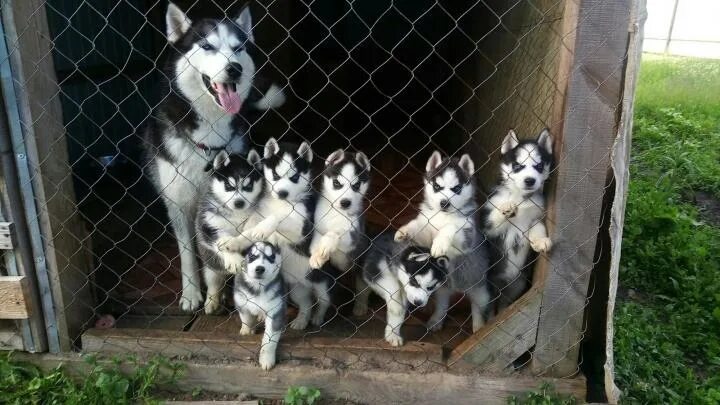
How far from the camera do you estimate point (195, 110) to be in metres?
3.14

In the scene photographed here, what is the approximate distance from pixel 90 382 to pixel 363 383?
1365 mm

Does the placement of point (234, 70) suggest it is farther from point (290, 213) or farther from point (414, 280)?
point (414, 280)

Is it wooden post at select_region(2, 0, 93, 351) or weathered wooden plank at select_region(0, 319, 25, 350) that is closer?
wooden post at select_region(2, 0, 93, 351)

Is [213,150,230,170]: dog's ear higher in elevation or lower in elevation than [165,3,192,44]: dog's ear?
lower

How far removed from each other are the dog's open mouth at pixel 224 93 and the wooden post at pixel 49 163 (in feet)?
2.37

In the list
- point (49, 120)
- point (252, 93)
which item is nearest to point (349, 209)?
point (252, 93)

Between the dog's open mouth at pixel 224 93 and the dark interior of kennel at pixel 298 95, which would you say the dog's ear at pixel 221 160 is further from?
the dark interior of kennel at pixel 298 95

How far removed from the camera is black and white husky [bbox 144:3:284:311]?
2.96 metres

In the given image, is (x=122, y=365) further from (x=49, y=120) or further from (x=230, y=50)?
(x=230, y=50)

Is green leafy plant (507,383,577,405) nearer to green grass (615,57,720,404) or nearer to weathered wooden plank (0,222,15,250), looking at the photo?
green grass (615,57,720,404)

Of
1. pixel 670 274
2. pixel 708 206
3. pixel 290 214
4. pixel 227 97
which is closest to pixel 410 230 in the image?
pixel 290 214

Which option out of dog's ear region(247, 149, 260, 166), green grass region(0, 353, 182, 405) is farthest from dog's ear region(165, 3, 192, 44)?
green grass region(0, 353, 182, 405)

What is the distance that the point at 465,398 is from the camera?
2.88 meters

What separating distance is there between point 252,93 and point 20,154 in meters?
1.32
